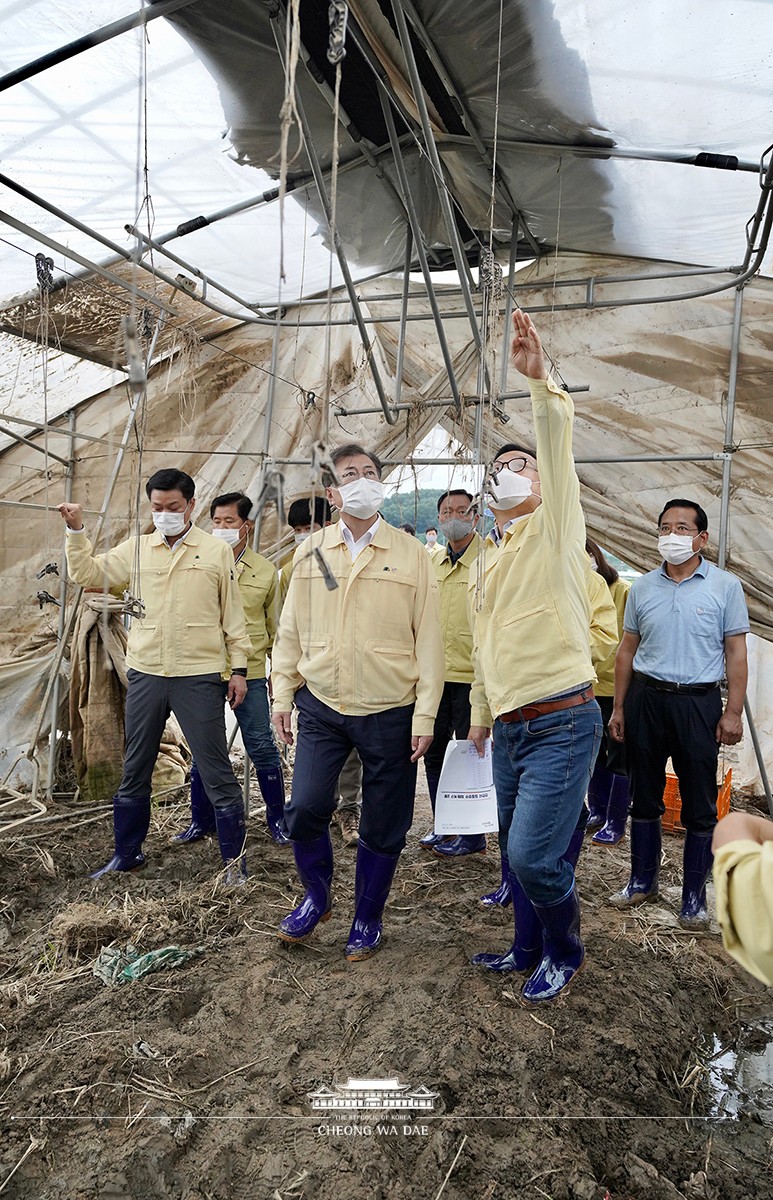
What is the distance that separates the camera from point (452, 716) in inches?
140

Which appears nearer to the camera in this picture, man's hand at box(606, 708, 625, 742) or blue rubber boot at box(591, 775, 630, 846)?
man's hand at box(606, 708, 625, 742)

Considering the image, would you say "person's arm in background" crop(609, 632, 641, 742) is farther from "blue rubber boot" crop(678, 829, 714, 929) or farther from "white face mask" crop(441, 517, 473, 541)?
"white face mask" crop(441, 517, 473, 541)

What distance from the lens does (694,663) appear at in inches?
110

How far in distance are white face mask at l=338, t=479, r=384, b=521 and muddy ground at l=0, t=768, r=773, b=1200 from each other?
145 cm

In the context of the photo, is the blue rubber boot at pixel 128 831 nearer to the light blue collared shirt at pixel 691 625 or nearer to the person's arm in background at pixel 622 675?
the person's arm in background at pixel 622 675

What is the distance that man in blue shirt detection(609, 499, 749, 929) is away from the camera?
280 cm

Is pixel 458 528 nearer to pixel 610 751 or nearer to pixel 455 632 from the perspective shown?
pixel 455 632

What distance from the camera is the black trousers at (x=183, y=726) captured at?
300 cm

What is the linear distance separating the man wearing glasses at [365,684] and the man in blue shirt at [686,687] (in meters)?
0.95

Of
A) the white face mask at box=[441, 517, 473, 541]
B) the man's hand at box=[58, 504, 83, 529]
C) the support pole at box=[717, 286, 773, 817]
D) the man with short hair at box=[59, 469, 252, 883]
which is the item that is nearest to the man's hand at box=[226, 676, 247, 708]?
the man with short hair at box=[59, 469, 252, 883]

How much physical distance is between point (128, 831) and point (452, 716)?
148 cm

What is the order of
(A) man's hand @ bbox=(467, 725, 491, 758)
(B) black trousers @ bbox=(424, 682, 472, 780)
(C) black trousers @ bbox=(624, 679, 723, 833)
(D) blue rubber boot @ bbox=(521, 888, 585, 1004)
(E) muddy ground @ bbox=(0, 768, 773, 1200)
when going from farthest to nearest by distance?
(B) black trousers @ bbox=(424, 682, 472, 780)
(C) black trousers @ bbox=(624, 679, 723, 833)
(A) man's hand @ bbox=(467, 725, 491, 758)
(D) blue rubber boot @ bbox=(521, 888, 585, 1004)
(E) muddy ground @ bbox=(0, 768, 773, 1200)

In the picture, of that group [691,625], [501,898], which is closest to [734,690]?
[691,625]

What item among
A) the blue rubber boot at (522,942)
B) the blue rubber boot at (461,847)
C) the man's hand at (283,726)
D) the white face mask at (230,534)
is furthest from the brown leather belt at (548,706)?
the white face mask at (230,534)
